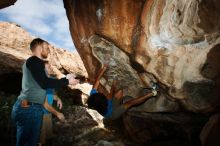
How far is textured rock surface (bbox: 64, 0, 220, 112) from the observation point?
5062 millimetres

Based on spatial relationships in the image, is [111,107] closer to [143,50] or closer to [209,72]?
[143,50]

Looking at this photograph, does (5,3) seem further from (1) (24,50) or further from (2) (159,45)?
(1) (24,50)

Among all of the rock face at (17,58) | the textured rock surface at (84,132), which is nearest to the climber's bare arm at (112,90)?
the textured rock surface at (84,132)

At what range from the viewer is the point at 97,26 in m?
6.02

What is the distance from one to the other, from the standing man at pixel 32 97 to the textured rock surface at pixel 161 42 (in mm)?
1826

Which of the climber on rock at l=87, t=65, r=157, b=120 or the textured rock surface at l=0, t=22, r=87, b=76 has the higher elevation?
the textured rock surface at l=0, t=22, r=87, b=76

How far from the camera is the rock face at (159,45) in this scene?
16.6ft

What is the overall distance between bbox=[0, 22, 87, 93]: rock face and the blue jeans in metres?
5.87

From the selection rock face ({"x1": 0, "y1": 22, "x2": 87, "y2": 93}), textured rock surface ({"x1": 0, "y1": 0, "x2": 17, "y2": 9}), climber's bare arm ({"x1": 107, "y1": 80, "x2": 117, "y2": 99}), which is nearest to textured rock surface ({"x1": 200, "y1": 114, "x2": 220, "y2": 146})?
climber's bare arm ({"x1": 107, "y1": 80, "x2": 117, "y2": 99})

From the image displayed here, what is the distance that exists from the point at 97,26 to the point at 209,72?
2462 mm

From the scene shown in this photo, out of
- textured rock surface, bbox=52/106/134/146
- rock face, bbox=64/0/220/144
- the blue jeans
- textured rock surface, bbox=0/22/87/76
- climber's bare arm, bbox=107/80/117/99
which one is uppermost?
textured rock surface, bbox=0/22/87/76

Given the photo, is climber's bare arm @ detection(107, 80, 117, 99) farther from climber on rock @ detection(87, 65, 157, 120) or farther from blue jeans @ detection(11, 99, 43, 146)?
blue jeans @ detection(11, 99, 43, 146)

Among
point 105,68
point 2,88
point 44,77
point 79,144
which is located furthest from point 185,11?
point 2,88

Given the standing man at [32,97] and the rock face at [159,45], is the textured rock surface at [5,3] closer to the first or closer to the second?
the rock face at [159,45]
